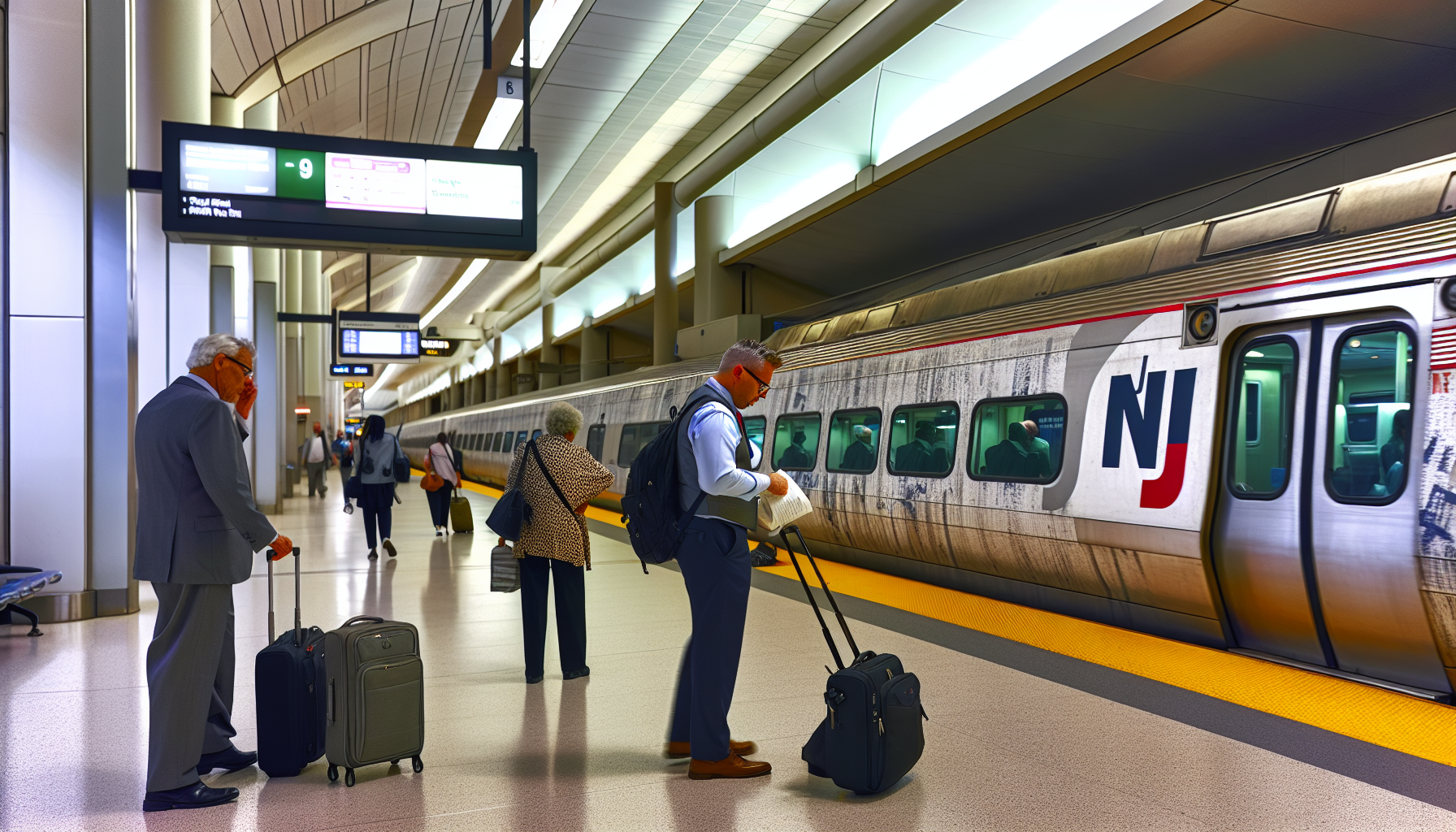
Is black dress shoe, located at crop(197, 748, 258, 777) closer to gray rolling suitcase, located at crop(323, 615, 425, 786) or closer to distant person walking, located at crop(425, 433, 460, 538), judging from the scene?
gray rolling suitcase, located at crop(323, 615, 425, 786)

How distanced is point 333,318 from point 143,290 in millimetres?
13457

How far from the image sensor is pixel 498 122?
19312mm

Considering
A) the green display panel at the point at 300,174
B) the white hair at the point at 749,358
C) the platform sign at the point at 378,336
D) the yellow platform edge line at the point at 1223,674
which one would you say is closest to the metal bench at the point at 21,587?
the green display panel at the point at 300,174

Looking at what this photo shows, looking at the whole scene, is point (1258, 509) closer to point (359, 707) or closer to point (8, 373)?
point (359, 707)

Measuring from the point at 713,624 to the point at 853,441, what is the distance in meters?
5.82

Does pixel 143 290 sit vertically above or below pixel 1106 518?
above

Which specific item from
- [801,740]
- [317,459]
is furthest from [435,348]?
[801,740]

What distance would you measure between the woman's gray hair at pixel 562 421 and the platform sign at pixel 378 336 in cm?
1897

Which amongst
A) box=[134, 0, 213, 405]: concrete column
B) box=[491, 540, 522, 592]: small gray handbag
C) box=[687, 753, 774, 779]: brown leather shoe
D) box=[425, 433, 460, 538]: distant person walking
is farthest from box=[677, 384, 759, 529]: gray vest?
box=[425, 433, 460, 538]: distant person walking

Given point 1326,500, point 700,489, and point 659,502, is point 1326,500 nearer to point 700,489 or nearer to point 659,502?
point 700,489

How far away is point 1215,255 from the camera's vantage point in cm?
599

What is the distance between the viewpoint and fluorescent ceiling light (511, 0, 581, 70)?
14.5 m

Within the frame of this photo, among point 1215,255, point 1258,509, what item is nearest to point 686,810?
point 1258,509

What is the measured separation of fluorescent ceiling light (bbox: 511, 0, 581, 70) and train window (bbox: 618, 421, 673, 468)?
575cm
